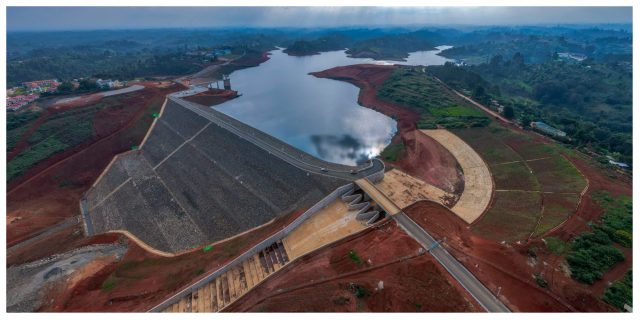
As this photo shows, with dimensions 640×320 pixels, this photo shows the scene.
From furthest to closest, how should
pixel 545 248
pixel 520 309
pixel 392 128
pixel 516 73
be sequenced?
pixel 516 73, pixel 392 128, pixel 545 248, pixel 520 309

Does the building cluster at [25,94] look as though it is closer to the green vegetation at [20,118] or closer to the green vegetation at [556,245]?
the green vegetation at [20,118]

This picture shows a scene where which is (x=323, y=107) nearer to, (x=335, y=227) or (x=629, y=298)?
(x=335, y=227)

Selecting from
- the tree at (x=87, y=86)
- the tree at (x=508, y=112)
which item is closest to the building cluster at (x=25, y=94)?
the tree at (x=87, y=86)

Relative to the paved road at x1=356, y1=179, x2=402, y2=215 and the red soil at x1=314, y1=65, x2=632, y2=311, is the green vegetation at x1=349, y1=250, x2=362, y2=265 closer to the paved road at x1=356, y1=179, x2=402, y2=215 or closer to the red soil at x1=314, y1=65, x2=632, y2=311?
the paved road at x1=356, y1=179, x2=402, y2=215

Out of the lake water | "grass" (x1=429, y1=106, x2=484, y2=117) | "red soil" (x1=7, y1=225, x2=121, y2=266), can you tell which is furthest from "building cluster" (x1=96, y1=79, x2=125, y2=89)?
"grass" (x1=429, y1=106, x2=484, y2=117)

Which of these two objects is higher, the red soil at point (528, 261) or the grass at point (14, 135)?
the grass at point (14, 135)

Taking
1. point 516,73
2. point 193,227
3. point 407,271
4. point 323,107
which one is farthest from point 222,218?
point 516,73
